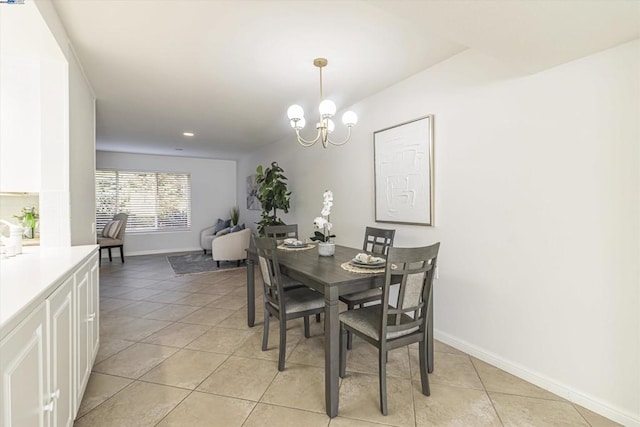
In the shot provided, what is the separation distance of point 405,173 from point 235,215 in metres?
5.97

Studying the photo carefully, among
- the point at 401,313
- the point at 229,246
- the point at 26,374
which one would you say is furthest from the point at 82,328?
the point at 229,246

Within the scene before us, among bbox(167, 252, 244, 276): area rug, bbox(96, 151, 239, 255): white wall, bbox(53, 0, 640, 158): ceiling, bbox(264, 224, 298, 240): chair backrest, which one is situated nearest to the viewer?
bbox(53, 0, 640, 158): ceiling

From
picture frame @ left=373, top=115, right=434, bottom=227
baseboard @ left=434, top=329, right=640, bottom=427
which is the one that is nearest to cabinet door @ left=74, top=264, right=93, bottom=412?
picture frame @ left=373, top=115, right=434, bottom=227

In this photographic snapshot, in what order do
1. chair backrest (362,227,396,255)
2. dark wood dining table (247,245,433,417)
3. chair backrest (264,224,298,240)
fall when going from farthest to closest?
1. chair backrest (264,224,298,240)
2. chair backrest (362,227,396,255)
3. dark wood dining table (247,245,433,417)

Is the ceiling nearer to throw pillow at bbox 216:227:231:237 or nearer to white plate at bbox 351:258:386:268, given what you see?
white plate at bbox 351:258:386:268

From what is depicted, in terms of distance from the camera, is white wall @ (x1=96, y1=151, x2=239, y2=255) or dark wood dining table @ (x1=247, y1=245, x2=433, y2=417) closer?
dark wood dining table @ (x1=247, y1=245, x2=433, y2=417)

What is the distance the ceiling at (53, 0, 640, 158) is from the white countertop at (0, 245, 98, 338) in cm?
158

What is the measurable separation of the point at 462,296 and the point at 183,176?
7.32m

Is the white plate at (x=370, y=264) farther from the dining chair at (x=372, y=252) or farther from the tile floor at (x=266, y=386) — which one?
the tile floor at (x=266, y=386)

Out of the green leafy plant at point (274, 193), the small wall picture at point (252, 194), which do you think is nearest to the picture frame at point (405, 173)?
the green leafy plant at point (274, 193)

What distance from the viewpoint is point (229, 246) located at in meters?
6.01

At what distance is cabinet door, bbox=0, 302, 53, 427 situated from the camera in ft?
2.90

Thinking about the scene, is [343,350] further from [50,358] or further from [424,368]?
[50,358]

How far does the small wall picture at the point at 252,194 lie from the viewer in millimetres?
7063
